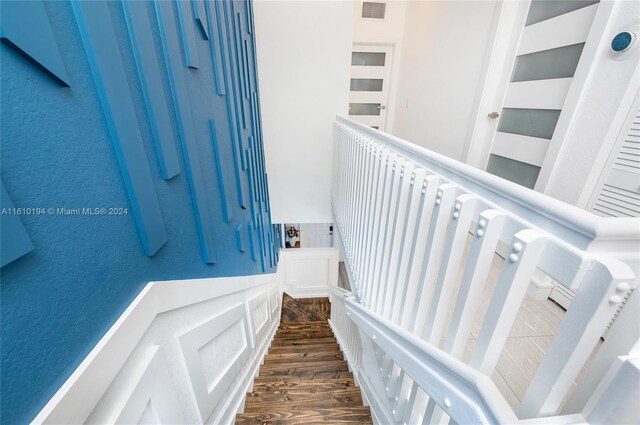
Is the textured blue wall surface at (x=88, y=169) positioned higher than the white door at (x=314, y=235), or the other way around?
the textured blue wall surface at (x=88, y=169)

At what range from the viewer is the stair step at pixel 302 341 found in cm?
287

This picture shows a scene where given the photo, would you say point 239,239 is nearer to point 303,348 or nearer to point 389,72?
point 303,348

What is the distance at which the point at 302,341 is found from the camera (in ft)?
9.87

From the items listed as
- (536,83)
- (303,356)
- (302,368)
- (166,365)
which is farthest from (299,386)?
(536,83)

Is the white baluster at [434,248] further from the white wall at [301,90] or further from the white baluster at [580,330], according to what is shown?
the white wall at [301,90]

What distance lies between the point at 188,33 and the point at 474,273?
1.27 m

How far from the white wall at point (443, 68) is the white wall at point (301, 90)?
3.69 feet

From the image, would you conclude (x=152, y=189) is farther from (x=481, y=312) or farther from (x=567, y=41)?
(x=567, y=41)

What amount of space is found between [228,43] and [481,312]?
7.62 feet

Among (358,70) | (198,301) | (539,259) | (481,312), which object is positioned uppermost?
(358,70)

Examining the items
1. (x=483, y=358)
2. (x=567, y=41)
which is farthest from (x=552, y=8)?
(x=483, y=358)

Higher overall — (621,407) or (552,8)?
(552,8)

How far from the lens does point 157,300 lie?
30.0 inches

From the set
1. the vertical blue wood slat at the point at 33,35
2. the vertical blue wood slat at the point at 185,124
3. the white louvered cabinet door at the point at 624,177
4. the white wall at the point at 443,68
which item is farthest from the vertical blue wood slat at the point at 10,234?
the white wall at the point at 443,68
